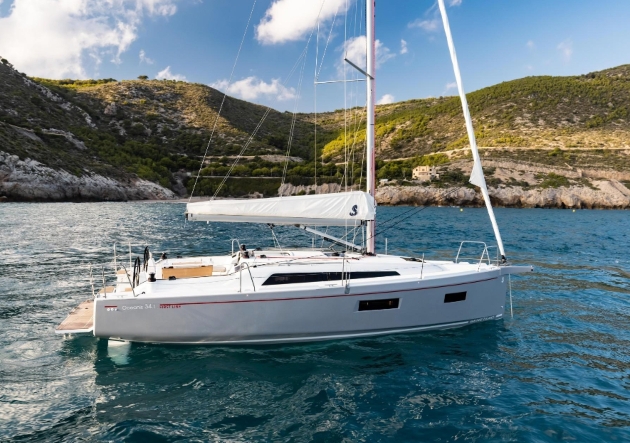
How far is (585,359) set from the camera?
855cm

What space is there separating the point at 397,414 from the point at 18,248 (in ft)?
73.6

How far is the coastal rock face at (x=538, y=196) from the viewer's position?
66062 mm

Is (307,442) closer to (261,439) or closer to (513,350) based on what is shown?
(261,439)

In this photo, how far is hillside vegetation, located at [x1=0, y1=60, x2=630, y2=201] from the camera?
73.1m

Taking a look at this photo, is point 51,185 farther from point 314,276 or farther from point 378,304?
point 378,304

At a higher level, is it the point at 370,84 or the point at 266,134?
the point at 266,134

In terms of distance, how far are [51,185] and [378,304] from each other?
65069 mm

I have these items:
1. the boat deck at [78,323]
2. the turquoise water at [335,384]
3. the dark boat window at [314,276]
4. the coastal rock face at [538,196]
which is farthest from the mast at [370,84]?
the coastal rock face at [538,196]

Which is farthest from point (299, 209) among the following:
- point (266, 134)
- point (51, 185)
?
point (266, 134)

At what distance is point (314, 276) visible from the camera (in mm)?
9094

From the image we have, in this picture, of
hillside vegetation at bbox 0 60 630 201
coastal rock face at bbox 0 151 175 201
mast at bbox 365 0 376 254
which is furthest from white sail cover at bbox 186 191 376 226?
coastal rock face at bbox 0 151 175 201

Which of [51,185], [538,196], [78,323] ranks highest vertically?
[51,185]


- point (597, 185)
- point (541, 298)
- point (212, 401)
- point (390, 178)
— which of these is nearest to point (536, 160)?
point (597, 185)

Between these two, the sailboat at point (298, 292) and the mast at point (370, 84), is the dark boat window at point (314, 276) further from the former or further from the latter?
the mast at point (370, 84)
